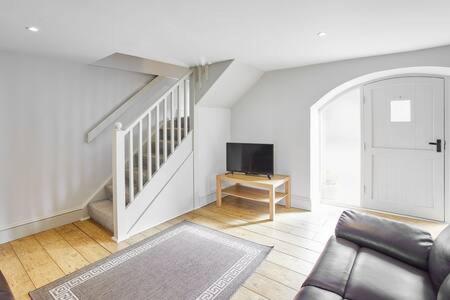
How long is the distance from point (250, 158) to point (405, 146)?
214 centimetres

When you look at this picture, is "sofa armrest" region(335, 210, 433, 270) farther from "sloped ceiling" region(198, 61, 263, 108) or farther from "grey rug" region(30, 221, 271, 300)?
"sloped ceiling" region(198, 61, 263, 108)

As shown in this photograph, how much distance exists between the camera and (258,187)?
12.6 feet

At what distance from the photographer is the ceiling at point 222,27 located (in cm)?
180

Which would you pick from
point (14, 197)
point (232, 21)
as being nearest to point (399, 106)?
point (232, 21)

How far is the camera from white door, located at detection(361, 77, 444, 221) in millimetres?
3219

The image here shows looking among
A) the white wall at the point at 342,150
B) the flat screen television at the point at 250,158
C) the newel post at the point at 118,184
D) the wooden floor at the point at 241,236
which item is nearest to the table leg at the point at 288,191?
the wooden floor at the point at 241,236

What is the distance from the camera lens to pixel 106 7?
180 cm

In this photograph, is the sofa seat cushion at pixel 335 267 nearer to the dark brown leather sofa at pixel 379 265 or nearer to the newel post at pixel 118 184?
the dark brown leather sofa at pixel 379 265

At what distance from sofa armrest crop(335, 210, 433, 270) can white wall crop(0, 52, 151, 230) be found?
10.7ft

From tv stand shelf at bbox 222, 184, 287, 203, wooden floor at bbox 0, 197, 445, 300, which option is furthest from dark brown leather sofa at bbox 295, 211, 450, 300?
tv stand shelf at bbox 222, 184, 287, 203

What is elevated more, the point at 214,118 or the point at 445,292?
the point at 214,118

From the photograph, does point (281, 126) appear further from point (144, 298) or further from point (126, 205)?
point (144, 298)

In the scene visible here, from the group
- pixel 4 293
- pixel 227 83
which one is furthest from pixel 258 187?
pixel 4 293

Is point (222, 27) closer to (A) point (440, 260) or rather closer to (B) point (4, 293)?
(A) point (440, 260)
